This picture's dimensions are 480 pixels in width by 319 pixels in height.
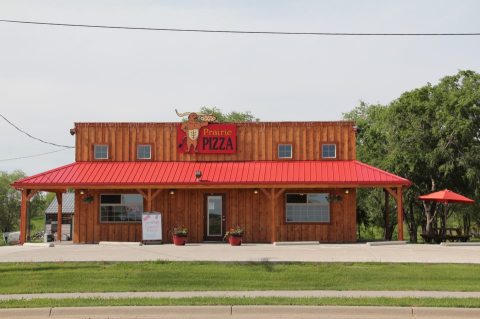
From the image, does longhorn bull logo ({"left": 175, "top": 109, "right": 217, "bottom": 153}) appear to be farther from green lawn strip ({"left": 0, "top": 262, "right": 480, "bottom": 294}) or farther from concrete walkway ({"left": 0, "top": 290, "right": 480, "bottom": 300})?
concrete walkway ({"left": 0, "top": 290, "right": 480, "bottom": 300})

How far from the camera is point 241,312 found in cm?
1136

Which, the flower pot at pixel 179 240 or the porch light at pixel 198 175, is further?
the porch light at pixel 198 175

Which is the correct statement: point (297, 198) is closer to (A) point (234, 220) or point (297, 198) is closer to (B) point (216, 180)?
(A) point (234, 220)

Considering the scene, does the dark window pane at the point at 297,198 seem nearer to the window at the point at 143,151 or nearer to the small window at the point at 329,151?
the small window at the point at 329,151

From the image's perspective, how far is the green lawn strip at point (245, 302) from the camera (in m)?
11.6

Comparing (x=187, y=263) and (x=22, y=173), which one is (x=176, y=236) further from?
(x=22, y=173)

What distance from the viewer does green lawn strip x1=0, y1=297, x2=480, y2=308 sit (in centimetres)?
Answer: 1165

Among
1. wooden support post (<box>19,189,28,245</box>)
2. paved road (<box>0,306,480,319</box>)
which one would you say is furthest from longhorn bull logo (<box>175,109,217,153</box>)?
paved road (<box>0,306,480,319</box>)

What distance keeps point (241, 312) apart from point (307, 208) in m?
16.7

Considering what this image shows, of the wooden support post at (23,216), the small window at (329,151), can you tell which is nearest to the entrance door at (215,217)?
the small window at (329,151)

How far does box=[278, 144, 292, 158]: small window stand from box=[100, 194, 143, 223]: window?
254 inches

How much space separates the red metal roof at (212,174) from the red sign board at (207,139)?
665 mm

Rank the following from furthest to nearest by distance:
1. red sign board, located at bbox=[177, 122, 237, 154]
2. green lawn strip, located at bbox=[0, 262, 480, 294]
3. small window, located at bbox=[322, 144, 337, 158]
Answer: red sign board, located at bbox=[177, 122, 237, 154]
small window, located at bbox=[322, 144, 337, 158]
green lawn strip, located at bbox=[0, 262, 480, 294]

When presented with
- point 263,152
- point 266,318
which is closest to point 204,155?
point 263,152
